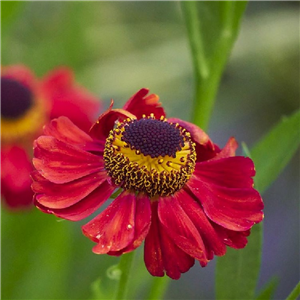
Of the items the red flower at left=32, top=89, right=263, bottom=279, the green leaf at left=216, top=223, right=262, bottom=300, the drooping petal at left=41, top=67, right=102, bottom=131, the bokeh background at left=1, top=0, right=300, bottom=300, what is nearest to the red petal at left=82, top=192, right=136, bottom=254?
the red flower at left=32, top=89, right=263, bottom=279

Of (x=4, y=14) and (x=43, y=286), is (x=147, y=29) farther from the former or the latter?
(x=43, y=286)

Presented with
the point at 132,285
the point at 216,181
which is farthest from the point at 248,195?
the point at 132,285

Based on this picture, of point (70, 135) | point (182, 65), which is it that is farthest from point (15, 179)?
point (182, 65)

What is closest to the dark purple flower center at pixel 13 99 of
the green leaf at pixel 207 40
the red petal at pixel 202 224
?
the green leaf at pixel 207 40

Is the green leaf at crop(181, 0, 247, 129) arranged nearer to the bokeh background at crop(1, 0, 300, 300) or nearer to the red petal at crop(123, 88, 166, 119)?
the red petal at crop(123, 88, 166, 119)

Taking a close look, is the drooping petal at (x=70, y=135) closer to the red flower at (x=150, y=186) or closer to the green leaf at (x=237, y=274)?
the red flower at (x=150, y=186)

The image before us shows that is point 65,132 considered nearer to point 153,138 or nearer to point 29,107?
point 153,138
